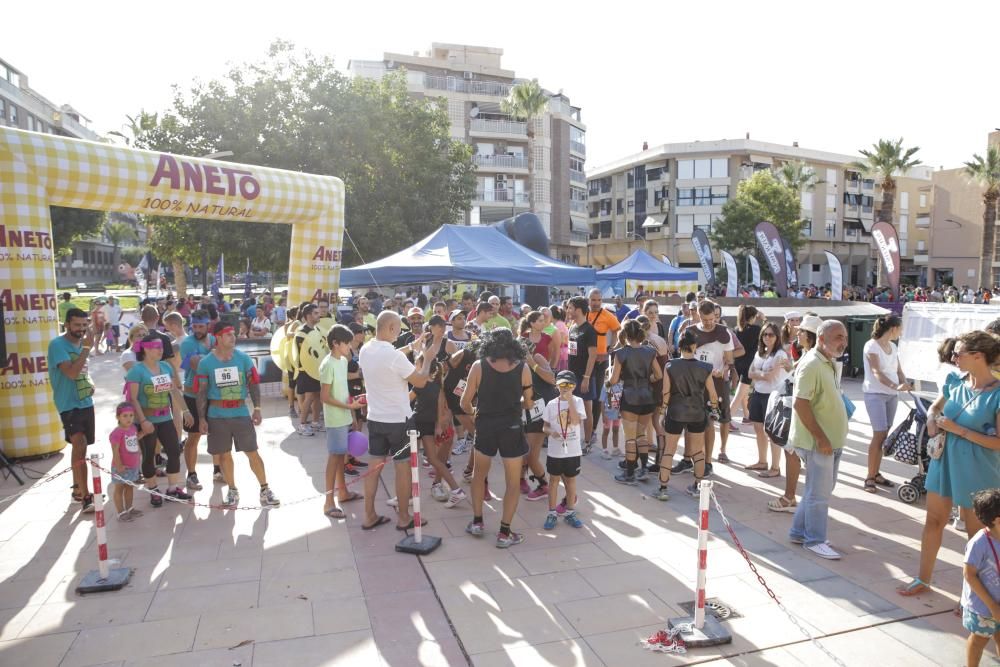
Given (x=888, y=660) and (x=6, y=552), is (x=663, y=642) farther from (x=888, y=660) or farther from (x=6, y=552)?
(x=6, y=552)

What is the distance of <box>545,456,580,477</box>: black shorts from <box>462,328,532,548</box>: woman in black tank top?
48 cm

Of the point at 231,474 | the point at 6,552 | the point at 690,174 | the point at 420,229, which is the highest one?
the point at 690,174

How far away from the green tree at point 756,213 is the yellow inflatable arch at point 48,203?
3939cm

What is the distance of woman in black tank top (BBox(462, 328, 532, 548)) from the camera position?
199 inches

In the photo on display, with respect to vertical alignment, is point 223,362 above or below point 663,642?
above

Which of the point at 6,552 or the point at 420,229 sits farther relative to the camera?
the point at 420,229

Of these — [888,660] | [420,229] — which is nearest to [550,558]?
[888,660]

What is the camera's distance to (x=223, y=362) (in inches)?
230

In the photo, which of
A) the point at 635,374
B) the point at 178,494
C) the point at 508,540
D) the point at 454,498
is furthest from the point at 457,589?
the point at 178,494

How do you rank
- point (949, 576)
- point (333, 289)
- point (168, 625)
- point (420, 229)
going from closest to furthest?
point (168, 625) < point (949, 576) < point (333, 289) < point (420, 229)

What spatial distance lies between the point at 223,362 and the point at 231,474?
1.12 m

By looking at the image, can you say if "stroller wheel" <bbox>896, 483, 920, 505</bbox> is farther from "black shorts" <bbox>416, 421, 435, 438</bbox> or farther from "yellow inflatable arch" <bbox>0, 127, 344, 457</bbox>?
"yellow inflatable arch" <bbox>0, 127, 344, 457</bbox>

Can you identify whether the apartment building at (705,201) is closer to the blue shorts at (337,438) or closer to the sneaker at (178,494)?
the blue shorts at (337,438)

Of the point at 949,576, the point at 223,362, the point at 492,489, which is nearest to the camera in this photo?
the point at 949,576
